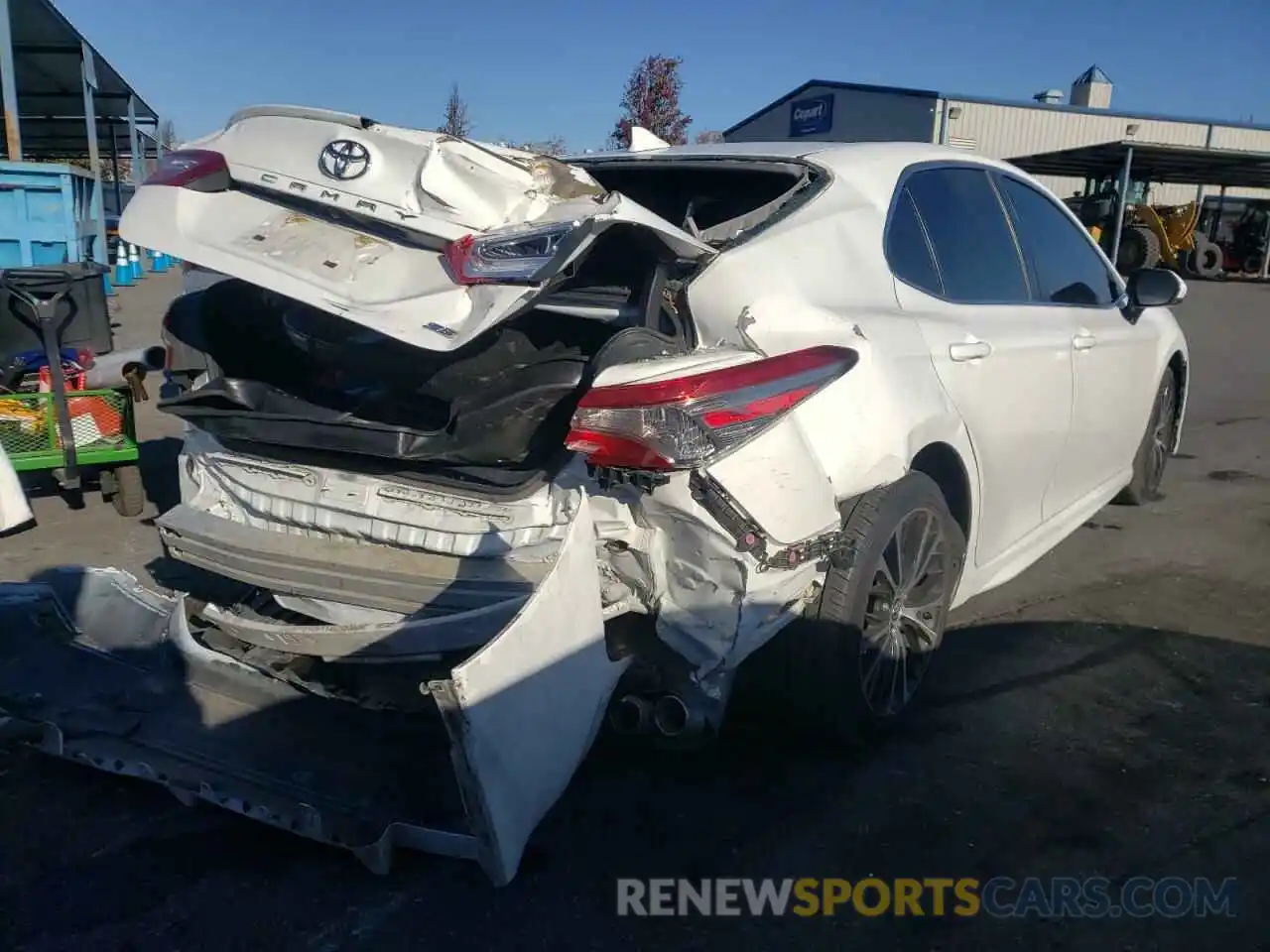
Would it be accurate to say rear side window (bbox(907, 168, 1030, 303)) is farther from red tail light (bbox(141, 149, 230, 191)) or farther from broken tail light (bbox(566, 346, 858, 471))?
red tail light (bbox(141, 149, 230, 191))

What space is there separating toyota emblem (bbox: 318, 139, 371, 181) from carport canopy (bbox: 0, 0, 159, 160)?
12653 millimetres

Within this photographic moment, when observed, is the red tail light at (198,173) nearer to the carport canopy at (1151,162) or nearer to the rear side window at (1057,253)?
the rear side window at (1057,253)

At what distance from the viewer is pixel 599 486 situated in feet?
8.29

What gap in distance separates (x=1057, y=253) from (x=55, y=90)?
24.3 m

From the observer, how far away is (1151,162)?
24422 mm

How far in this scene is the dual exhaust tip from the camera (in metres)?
2.54

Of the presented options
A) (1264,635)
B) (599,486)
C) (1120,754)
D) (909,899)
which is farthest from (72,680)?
(1264,635)

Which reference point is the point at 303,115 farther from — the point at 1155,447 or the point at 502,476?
the point at 1155,447

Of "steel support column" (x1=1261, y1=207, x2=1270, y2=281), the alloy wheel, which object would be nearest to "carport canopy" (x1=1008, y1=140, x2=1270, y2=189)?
"steel support column" (x1=1261, y1=207, x2=1270, y2=281)

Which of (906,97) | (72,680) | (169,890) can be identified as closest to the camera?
(169,890)

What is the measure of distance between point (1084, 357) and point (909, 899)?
253 cm

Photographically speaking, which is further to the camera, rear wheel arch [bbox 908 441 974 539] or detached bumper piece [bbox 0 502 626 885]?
rear wheel arch [bbox 908 441 974 539]

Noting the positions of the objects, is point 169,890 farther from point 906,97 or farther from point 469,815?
point 906,97

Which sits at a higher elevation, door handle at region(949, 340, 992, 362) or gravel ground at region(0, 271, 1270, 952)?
door handle at region(949, 340, 992, 362)
